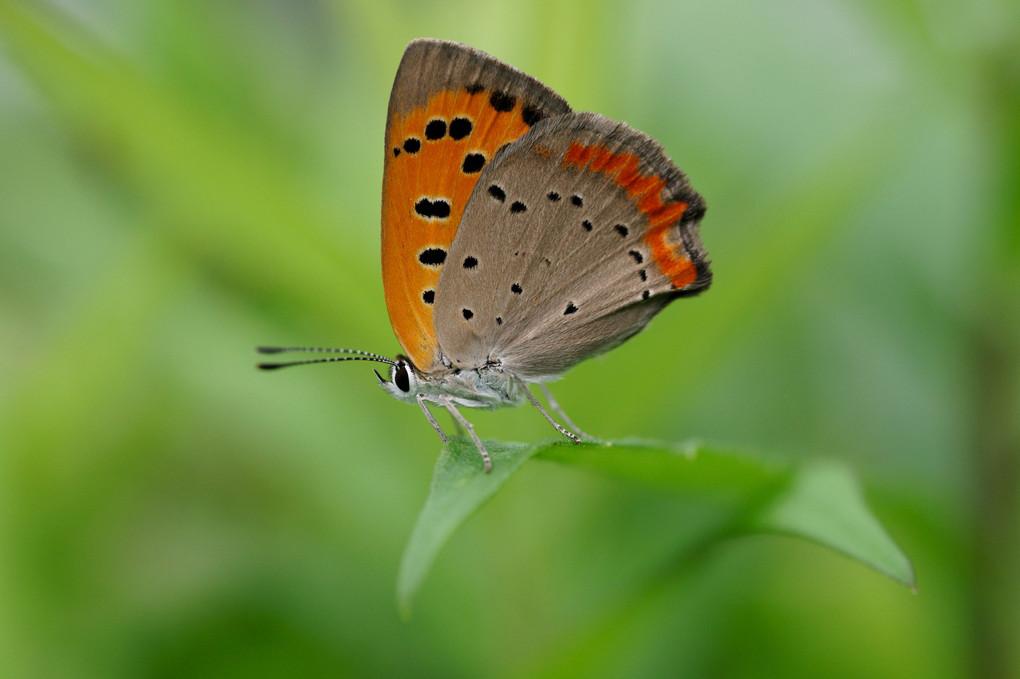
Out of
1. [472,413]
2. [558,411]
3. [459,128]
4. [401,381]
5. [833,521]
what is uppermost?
[459,128]

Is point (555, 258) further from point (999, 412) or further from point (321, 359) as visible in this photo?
point (999, 412)

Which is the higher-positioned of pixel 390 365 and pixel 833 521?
pixel 390 365

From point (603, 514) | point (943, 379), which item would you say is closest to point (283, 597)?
point (603, 514)

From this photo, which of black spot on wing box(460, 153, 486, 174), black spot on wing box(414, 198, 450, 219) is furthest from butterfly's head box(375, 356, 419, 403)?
black spot on wing box(460, 153, 486, 174)

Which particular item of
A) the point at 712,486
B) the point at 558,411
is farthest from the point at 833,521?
the point at 558,411

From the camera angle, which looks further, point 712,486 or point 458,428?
point 458,428

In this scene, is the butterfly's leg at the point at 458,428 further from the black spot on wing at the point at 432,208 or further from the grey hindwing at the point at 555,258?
the black spot on wing at the point at 432,208

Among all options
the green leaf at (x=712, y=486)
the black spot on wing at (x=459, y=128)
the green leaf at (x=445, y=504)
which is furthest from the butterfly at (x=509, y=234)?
the green leaf at (x=445, y=504)

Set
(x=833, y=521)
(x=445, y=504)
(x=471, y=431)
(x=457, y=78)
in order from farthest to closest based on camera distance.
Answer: (x=457, y=78)
(x=471, y=431)
(x=833, y=521)
(x=445, y=504)
